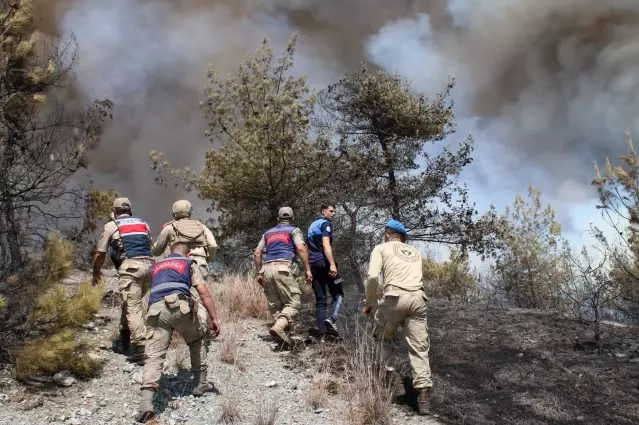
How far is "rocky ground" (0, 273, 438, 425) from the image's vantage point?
199 inches

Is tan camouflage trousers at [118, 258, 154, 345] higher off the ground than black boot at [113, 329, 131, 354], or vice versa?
tan camouflage trousers at [118, 258, 154, 345]

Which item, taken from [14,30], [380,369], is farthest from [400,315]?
[14,30]

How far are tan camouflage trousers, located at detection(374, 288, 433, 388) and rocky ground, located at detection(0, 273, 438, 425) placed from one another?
45cm

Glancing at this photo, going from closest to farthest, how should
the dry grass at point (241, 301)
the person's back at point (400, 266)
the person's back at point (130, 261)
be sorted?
the person's back at point (400, 266) < the person's back at point (130, 261) < the dry grass at point (241, 301)

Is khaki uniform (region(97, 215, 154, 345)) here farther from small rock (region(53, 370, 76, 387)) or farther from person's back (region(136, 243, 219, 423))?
person's back (region(136, 243, 219, 423))

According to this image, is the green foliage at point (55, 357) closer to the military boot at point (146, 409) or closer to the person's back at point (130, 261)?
the person's back at point (130, 261)

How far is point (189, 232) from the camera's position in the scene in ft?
21.6

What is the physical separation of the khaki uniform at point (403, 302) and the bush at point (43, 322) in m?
3.09

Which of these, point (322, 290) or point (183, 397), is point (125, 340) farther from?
point (322, 290)

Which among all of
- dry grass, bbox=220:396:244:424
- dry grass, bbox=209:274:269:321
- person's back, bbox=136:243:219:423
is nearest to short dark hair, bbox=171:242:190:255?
person's back, bbox=136:243:219:423

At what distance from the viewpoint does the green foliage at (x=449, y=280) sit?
738 inches

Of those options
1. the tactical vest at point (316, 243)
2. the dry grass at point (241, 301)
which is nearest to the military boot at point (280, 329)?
the tactical vest at point (316, 243)

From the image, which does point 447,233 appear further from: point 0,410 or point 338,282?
point 0,410

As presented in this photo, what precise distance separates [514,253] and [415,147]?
625 cm
